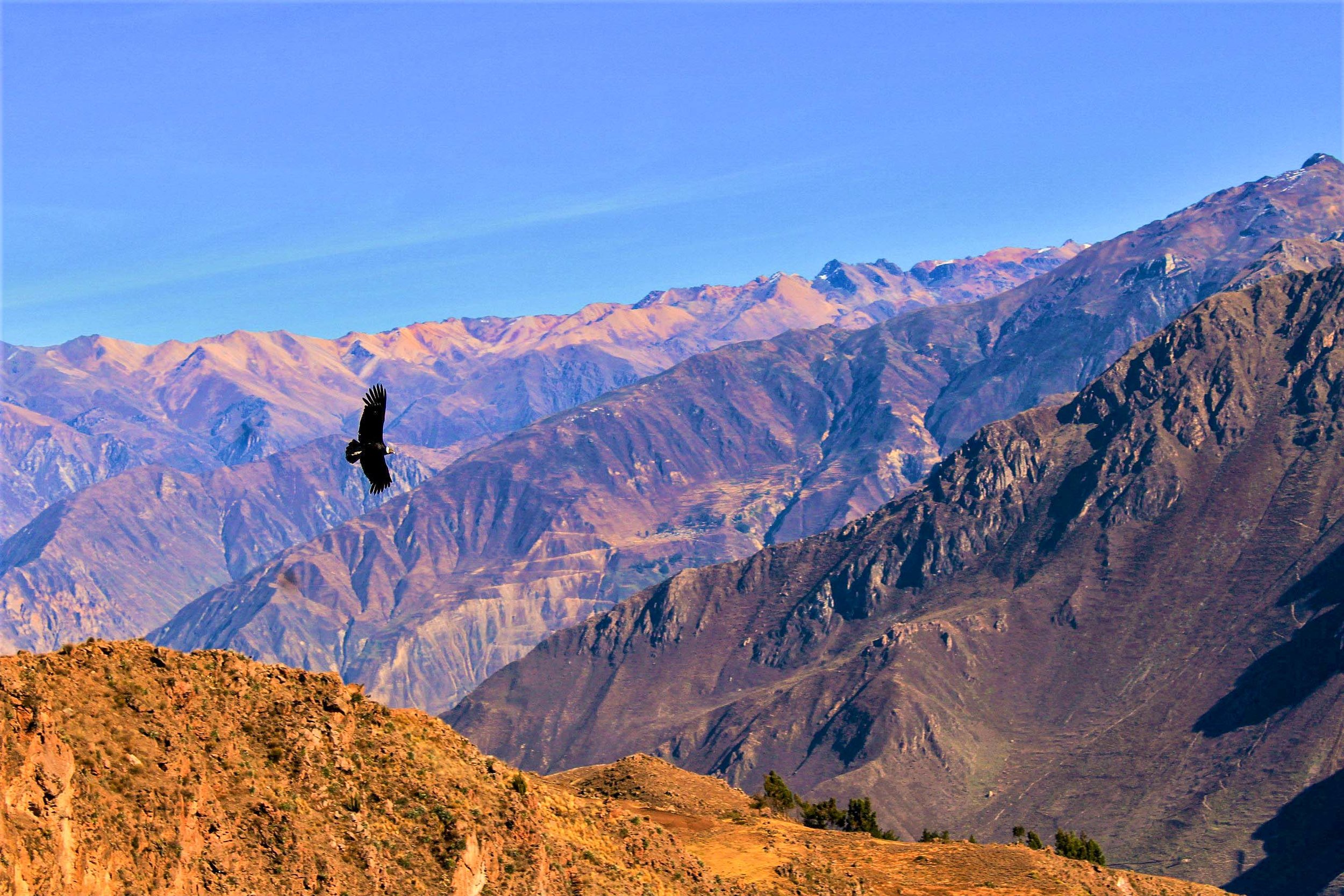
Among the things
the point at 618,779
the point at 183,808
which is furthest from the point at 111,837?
the point at 618,779

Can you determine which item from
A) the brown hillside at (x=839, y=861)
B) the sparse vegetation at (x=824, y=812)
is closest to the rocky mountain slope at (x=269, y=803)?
the brown hillside at (x=839, y=861)

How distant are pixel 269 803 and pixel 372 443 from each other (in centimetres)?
3182

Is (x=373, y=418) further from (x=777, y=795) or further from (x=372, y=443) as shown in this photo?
(x=777, y=795)

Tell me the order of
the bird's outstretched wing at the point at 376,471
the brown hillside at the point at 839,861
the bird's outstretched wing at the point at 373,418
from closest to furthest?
the bird's outstretched wing at the point at 373,418 → the bird's outstretched wing at the point at 376,471 → the brown hillside at the point at 839,861

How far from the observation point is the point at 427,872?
70625 mm

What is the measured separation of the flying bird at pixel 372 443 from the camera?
132 ft

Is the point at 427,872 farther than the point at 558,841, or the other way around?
the point at 558,841

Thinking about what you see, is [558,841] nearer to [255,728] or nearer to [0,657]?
[255,728]

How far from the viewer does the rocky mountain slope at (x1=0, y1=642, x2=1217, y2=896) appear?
2338 inches

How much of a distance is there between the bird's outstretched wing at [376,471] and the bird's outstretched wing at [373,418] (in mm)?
421

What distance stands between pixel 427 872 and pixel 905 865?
44.6m

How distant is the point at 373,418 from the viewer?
4062 centimetres

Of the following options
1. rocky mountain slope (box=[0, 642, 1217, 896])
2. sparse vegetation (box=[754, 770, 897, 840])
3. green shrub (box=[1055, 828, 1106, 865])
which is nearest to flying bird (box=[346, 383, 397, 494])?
rocky mountain slope (box=[0, 642, 1217, 896])

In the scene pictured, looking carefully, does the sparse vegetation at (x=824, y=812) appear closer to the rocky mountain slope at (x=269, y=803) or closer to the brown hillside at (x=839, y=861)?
the brown hillside at (x=839, y=861)
